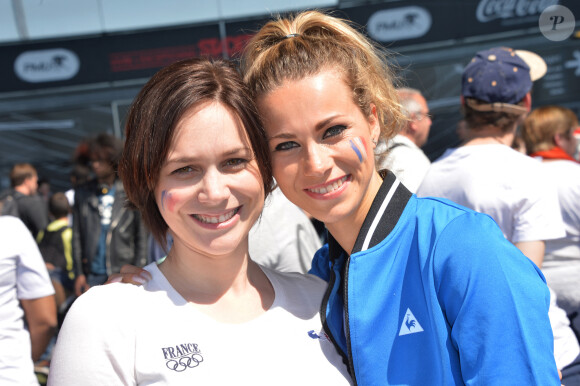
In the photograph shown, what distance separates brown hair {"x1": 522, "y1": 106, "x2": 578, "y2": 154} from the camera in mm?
3385

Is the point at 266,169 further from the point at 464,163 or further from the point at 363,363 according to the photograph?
the point at 464,163

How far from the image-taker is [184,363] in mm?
1391

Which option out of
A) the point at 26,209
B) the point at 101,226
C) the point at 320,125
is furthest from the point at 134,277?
the point at 26,209

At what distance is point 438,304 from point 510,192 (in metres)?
1.20

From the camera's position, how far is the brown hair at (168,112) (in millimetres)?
1483

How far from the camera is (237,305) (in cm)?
161

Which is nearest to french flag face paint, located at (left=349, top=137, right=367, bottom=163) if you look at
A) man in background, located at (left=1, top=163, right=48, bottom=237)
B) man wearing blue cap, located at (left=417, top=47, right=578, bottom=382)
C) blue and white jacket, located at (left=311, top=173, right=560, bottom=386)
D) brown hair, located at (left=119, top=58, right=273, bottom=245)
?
blue and white jacket, located at (left=311, top=173, right=560, bottom=386)

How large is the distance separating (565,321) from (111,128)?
25.6 ft

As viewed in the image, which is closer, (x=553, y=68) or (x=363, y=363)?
(x=363, y=363)

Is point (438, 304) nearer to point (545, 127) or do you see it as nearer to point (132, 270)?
point (132, 270)

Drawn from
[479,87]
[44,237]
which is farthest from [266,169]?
[44,237]

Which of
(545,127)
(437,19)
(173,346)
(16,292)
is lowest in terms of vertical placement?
(16,292)

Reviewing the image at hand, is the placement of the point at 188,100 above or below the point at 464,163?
above

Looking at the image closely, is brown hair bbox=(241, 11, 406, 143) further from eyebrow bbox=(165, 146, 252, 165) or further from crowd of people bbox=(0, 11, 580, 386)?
eyebrow bbox=(165, 146, 252, 165)
